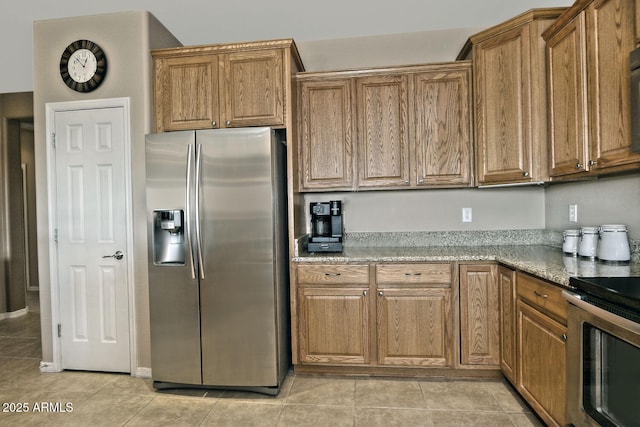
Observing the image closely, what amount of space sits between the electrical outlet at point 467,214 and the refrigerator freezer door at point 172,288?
2.24 m

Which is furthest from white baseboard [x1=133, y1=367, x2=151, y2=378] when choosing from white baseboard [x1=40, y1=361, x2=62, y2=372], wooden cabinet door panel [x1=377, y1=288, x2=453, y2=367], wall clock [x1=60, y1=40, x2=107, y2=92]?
wall clock [x1=60, y1=40, x2=107, y2=92]

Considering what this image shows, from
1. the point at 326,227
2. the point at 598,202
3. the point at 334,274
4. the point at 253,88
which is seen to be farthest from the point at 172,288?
the point at 598,202

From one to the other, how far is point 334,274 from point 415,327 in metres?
0.68

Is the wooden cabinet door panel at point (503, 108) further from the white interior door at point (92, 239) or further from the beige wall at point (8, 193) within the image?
the beige wall at point (8, 193)

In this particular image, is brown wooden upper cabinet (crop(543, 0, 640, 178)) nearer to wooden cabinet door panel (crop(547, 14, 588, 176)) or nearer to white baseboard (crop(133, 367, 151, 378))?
wooden cabinet door panel (crop(547, 14, 588, 176))

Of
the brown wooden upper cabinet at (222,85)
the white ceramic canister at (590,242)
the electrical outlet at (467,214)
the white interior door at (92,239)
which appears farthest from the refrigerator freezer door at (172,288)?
the white ceramic canister at (590,242)

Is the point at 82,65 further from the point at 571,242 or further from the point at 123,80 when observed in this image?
the point at 571,242

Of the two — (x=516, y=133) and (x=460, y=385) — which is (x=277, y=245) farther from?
(x=516, y=133)

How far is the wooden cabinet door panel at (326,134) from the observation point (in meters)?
2.93

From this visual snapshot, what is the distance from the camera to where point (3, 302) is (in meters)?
4.52

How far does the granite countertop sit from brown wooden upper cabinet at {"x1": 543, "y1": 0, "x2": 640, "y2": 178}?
526 mm

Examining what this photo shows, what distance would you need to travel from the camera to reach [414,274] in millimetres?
2580

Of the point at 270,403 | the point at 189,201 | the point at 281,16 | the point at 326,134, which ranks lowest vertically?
the point at 270,403

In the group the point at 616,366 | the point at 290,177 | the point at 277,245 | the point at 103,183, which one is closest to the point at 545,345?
the point at 616,366
